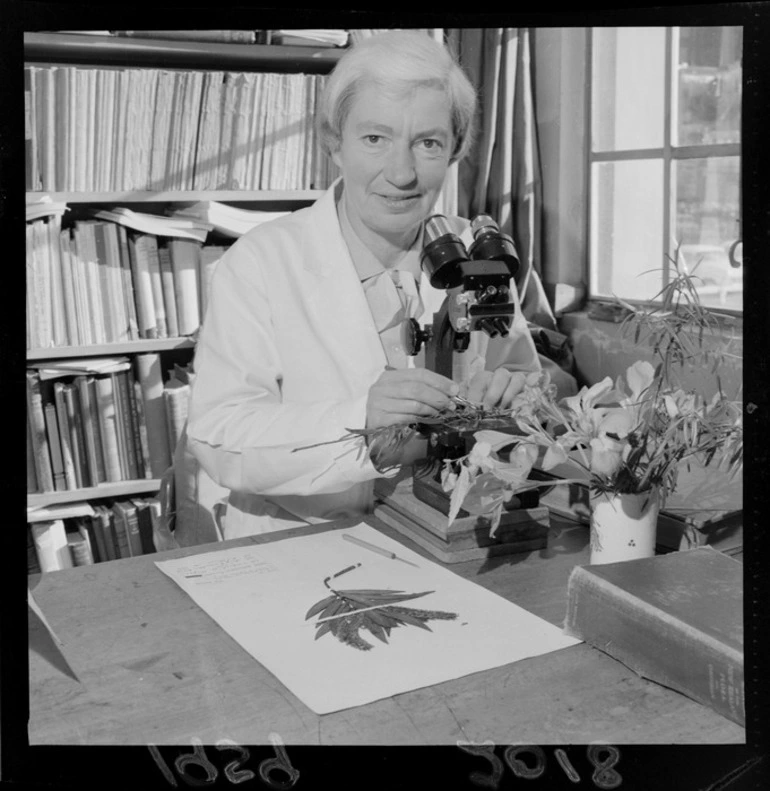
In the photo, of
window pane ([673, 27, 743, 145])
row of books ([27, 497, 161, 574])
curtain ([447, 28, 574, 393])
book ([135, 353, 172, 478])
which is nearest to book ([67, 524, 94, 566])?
row of books ([27, 497, 161, 574])

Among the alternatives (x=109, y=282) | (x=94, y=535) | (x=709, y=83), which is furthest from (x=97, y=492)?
(x=709, y=83)

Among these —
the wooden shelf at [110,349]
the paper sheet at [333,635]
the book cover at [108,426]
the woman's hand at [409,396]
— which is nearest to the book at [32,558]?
the book cover at [108,426]

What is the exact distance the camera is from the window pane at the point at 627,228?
143 centimetres

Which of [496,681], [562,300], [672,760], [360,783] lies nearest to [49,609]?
[360,783]

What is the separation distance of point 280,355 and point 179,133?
526 millimetres

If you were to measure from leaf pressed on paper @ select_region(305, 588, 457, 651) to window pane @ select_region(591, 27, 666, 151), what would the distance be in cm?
83

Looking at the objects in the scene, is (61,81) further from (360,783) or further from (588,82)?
(360,783)

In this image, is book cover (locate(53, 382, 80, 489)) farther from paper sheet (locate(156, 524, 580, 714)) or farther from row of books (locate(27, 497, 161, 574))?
paper sheet (locate(156, 524, 580, 714))

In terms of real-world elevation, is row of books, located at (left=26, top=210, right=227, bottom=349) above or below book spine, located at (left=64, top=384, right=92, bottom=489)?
above

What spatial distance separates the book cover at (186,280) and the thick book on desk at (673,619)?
1319mm

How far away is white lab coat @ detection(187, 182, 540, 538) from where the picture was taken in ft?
5.17

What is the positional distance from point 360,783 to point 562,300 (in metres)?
0.92

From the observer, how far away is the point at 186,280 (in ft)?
6.88

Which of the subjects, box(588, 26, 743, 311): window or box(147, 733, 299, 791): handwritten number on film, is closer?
box(147, 733, 299, 791): handwritten number on film
